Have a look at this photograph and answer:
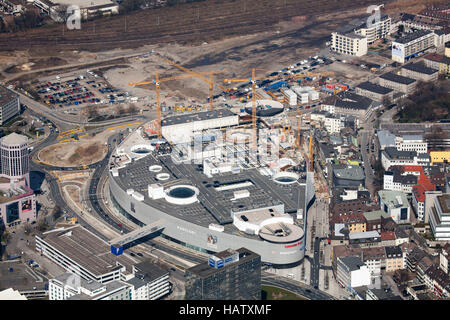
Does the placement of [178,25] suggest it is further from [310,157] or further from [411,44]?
[310,157]

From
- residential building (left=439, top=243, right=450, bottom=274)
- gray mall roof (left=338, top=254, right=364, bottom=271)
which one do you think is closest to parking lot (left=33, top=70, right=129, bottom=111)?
gray mall roof (left=338, top=254, right=364, bottom=271)

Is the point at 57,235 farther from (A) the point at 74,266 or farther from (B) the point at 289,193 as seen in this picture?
(B) the point at 289,193

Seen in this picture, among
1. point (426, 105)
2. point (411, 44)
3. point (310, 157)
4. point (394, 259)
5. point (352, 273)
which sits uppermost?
point (411, 44)

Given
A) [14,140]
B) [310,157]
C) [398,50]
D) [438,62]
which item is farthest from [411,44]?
[14,140]

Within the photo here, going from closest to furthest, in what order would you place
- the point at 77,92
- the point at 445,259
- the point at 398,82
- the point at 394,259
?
1. the point at 445,259
2. the point at 394,259
3. the point at 398,82
4. the point at 77,92

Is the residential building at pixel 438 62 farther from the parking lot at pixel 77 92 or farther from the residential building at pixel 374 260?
the residential building at pixel 374 260

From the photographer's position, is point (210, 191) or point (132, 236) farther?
point (210, 191)

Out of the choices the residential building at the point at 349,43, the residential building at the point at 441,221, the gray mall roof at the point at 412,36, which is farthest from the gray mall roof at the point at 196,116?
the gray mall roof at the point at 412,36

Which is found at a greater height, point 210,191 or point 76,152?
point 210,191
